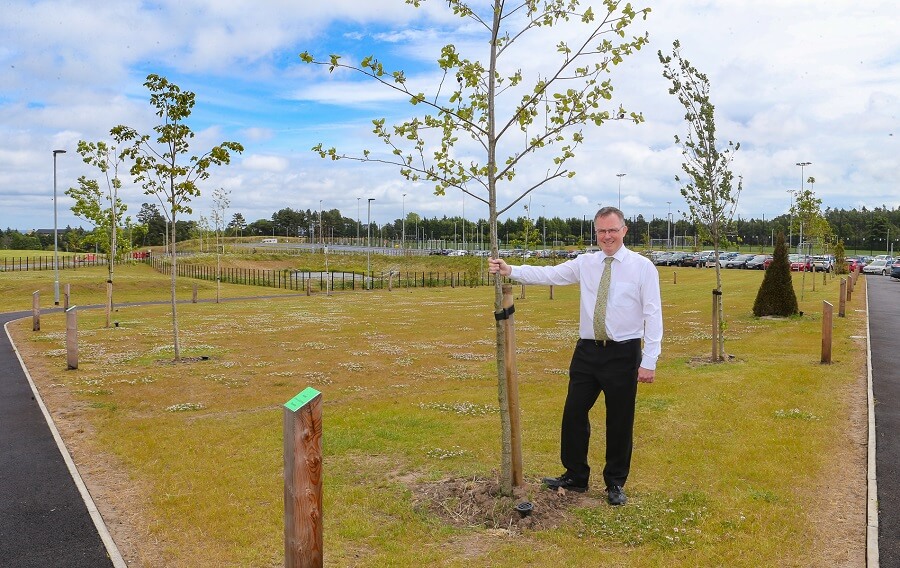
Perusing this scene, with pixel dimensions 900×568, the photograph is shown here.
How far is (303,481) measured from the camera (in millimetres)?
4027

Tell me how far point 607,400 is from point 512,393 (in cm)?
89

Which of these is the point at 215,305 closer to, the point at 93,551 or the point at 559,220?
the point at 93,551

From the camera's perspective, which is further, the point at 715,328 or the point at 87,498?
the point at 715,328

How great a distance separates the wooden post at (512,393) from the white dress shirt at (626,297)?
41cm

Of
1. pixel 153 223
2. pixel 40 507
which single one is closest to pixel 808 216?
pixel 40 507

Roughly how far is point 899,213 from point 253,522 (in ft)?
524

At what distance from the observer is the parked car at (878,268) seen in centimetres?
6684

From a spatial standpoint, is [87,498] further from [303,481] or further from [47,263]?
[47,263]

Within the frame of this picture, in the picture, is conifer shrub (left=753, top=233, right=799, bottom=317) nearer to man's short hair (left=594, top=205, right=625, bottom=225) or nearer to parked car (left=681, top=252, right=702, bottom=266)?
man's short hair (left=594, top=205, right=625, bottom=225)

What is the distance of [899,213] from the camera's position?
444ft

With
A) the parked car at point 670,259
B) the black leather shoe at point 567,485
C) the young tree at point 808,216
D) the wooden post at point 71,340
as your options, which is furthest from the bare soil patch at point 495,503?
the parked car at point 670,259

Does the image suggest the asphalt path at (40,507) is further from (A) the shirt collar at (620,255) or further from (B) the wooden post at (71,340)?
(A) the shirt collar at (620,255)

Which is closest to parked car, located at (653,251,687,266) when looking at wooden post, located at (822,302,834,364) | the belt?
wooden post, located at (822,302,834,364)

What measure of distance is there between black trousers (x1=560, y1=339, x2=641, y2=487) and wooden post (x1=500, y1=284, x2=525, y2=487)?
0.48m
